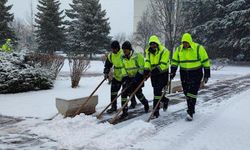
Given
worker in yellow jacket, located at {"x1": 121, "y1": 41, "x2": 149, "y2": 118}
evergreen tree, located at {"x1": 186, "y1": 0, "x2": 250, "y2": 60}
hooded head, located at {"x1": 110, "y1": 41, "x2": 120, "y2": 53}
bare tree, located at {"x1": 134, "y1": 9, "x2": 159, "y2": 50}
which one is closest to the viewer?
worker in yellow jacket, located at {"x1": 121, "y1": 41, "x2": 149, "y2": 118}

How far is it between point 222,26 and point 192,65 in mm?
26342

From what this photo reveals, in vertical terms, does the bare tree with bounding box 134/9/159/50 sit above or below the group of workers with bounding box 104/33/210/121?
above

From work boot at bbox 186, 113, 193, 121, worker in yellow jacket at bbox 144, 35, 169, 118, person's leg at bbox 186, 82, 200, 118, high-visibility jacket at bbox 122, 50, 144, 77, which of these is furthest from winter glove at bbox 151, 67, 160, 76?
work boot at bbox 186, 113, 193, 121

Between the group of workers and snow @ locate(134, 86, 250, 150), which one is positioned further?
the group of workers

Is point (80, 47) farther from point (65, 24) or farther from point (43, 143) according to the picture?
point (43, 143)

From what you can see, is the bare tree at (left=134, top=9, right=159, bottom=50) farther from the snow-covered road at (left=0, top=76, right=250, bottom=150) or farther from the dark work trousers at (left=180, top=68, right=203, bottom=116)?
the snow-covered road at (left=0, top=76, right=250, bottom=150)

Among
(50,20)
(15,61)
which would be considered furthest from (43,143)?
(50,20)

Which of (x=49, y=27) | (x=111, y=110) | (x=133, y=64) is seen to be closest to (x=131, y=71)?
(x=133, y=64)

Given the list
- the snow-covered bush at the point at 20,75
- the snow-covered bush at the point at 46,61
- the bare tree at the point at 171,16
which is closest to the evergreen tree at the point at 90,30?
the bare tree at the point at 171,16

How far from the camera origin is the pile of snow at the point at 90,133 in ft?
18.9

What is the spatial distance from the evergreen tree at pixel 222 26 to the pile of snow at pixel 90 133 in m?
26.0

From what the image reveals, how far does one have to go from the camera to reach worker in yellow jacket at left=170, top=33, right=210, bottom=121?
780 centimetres

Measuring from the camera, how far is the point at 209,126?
737cm

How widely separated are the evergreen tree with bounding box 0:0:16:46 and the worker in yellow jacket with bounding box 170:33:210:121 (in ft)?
109
